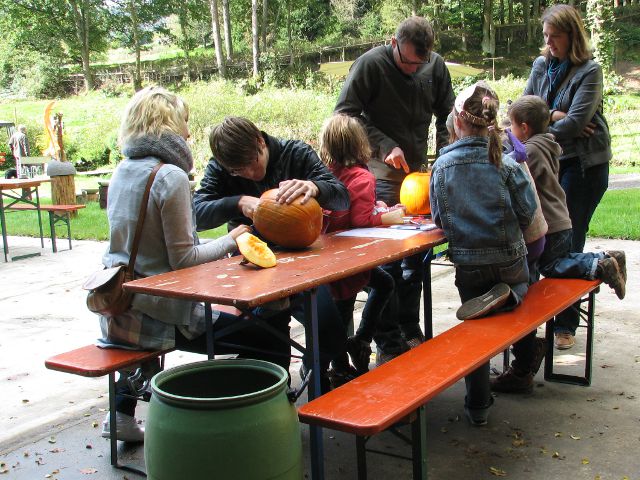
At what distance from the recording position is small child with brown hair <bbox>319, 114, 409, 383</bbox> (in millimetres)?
4074

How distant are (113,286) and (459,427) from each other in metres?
1.86

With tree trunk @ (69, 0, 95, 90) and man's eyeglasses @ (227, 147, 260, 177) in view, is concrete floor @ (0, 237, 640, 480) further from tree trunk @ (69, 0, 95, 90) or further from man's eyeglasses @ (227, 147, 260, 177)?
tree trunk @ (69, 0, 95, 90)

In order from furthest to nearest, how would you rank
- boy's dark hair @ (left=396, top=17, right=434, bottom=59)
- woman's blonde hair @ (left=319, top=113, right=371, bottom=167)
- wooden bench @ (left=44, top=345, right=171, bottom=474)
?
boy's dark hair @ (left=396, top=17, right=434, bottom=59), woman's blonde hair @ (left=319, top=113, right=371, bottom=167), wooden bench @ (left=44, top=345, right=171, bottom=474)

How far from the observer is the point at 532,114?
430 centimetres

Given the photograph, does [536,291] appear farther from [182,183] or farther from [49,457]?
[49,457]

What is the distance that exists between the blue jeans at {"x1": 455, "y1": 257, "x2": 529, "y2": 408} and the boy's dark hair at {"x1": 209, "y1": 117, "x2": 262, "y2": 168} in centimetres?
126

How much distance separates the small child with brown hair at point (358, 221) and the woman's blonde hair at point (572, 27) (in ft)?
5.11

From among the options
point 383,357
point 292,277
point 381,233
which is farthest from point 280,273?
point 383,357

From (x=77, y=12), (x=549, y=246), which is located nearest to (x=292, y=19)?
(x=77, y=12)

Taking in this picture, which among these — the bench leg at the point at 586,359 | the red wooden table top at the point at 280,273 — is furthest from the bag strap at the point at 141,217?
the bench leg at the point at 586,359

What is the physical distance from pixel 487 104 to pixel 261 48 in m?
46.6

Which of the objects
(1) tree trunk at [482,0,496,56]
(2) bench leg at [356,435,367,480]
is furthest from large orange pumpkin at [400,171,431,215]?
(1) tree trunk at [482,0,496,56]

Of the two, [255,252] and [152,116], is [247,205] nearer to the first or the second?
[255,252]

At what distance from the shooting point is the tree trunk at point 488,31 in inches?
1769
